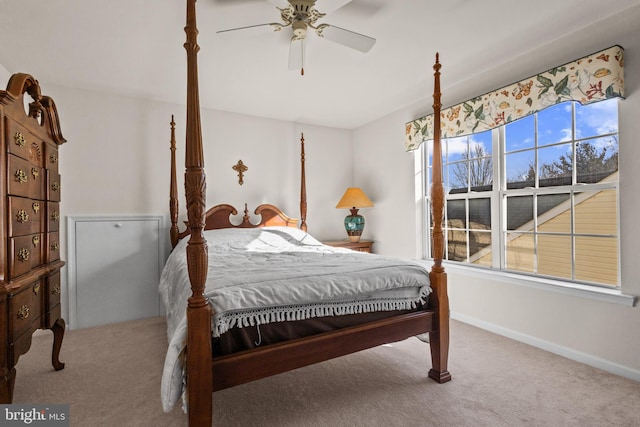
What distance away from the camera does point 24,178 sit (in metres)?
1.69

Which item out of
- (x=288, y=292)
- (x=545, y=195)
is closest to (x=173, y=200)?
(x=288, y=292)

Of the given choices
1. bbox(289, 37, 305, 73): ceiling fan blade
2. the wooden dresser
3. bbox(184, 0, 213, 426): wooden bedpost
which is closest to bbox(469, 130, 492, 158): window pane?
bbox(289, 37, 305, 73): ceiling fan blade

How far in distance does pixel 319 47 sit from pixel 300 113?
1612 millimetres

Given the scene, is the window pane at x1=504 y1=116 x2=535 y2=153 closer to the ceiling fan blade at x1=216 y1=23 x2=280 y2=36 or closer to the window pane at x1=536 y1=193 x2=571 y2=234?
the window pane at x1=536 y1=193 x2=571 y2=234

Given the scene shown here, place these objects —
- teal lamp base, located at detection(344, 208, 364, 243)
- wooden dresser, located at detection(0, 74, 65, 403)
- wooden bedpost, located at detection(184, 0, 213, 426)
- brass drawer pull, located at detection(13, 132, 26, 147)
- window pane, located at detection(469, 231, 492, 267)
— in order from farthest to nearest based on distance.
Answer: teal lamp base, located at detection(344, 208, 364, 243)
window pane, located at detection(469, 231, 492, 267)
brass drawer pull, located at detection(13, 132, 26, 147)
wooden dresser, located at detection(0, 74, 65, 403)
wooden bedpost, located at detection(184, 0, 213, 426)

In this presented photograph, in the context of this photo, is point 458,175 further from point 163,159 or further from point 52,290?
point 52,290

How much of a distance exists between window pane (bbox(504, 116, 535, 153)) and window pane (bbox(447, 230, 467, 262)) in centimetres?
96

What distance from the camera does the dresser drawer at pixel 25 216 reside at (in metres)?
1.55

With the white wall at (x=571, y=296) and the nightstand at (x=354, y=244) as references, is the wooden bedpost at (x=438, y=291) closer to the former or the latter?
the white wall at (x=571, y=296)

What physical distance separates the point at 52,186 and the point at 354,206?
300 centimetres

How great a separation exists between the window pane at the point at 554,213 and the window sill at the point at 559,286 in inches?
16.7

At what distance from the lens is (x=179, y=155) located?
3.67m

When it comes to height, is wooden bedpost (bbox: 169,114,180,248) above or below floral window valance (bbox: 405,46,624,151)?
below

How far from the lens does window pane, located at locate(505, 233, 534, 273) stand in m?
2.77
